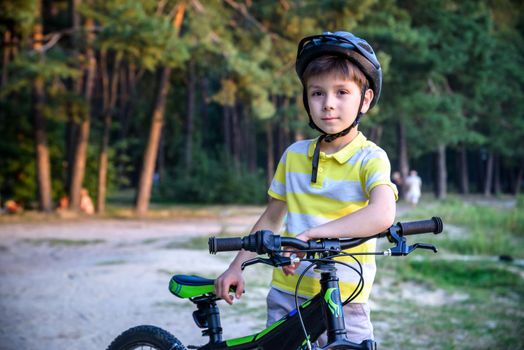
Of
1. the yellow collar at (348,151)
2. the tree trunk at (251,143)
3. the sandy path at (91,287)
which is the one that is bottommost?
the sandy path at (91,287)

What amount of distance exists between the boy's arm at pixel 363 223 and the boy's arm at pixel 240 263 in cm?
47

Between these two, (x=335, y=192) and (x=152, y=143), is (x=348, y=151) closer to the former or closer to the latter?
(x=335, y=192)

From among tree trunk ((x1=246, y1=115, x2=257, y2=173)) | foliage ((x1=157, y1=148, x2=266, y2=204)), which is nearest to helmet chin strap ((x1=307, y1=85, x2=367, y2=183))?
foliage ((x1=157, y1=148, x2=266, y2=204))

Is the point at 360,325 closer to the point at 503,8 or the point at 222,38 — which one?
the point at 222,38

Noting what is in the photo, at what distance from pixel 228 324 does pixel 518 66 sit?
36.4m

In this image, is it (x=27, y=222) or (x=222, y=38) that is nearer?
(x=27, y=222)

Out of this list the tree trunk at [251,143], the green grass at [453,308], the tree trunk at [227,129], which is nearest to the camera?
the green grass at [453,308]

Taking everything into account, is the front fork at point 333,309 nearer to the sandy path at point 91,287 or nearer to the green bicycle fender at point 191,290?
the green bicycle fender at point 191,290

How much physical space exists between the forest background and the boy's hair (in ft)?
56.1

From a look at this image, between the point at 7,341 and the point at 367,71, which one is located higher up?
the point at 367,71

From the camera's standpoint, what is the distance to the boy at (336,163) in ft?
8.50

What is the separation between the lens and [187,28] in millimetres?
24156

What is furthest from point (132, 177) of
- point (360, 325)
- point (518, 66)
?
point (360, 325)

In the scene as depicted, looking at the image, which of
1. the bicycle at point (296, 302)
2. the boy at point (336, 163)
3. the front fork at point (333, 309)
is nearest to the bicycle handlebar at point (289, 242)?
the bicycle at point (296, 302)
